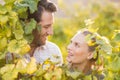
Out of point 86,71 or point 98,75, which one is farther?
point 86,71

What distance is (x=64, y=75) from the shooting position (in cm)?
270

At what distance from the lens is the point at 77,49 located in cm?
322

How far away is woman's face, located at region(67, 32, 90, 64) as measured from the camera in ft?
10.5

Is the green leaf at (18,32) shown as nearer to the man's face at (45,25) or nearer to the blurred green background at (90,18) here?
the man's face at (45,25)

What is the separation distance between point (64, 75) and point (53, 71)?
0.10m

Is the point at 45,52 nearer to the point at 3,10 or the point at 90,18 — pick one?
the point at 3,10

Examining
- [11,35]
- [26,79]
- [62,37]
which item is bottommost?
[26,79]

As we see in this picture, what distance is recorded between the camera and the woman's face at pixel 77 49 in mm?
3193

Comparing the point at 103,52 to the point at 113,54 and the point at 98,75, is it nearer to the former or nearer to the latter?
the point at 113,54

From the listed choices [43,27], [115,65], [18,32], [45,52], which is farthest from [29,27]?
[45,52]

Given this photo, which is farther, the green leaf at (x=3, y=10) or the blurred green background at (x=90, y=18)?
the blurred green background at (x=90, y=18)

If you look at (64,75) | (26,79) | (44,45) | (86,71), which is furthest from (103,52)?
(44,45)

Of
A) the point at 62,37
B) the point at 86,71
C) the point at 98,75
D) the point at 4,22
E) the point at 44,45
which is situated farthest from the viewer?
the point at 62,37

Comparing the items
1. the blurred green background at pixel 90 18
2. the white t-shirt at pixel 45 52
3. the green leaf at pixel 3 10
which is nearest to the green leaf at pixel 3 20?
the green leaf at pixel 3 10
